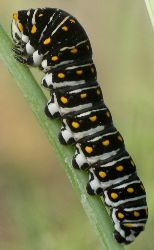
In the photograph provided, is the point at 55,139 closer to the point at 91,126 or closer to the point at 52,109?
the point at 52,109

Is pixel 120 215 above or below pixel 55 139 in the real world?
below

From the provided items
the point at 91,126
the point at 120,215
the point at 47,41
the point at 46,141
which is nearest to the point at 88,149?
the point at 91,126

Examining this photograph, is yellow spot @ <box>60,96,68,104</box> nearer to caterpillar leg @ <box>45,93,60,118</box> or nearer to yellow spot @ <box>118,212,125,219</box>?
caterpillar leg @ <box>45,93,60,118</box>

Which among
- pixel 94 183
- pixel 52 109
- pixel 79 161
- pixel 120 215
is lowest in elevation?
pixel 120 215

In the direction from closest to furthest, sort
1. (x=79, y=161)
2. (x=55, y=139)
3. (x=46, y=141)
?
(x=55, y=139)
(x=79, y=161)
(x=46, y=141)

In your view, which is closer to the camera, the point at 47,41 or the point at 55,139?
the point at 55,139

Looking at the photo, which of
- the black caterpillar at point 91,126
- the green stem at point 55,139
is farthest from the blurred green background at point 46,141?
the green stem at point 55,139

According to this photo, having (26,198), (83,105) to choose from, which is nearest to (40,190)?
(26,198)
